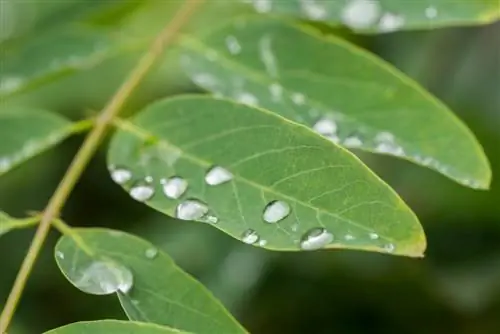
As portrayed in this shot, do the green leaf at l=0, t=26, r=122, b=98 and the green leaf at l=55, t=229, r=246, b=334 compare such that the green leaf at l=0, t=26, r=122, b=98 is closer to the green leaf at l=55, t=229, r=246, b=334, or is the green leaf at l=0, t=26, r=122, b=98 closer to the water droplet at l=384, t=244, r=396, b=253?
the green leaf at l=55, t=229, r=246, b=334

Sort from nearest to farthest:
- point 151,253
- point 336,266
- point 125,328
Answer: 1. point 125,328
2. point 151,253
3. point 336,266

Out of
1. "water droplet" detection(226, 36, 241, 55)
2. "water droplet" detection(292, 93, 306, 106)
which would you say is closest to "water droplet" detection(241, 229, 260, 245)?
"water droplet" detection(292, 93, 306, 106)

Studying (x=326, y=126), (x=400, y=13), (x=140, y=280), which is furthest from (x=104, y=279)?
(x=400, y=13)

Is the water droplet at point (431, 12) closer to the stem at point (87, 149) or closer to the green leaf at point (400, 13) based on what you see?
the green leaf at point (400, 13)

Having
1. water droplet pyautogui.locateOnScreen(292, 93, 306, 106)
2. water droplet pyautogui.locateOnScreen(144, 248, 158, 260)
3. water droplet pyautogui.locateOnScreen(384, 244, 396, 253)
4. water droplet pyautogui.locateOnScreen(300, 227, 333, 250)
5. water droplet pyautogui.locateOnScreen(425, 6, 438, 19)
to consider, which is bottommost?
water droplet pyautogui.locateOnScreen(384, 244, 396, 253)

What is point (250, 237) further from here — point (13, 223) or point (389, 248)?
point (13, 223)

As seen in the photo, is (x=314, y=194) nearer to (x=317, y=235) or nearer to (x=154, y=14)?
(x=317, y=235)

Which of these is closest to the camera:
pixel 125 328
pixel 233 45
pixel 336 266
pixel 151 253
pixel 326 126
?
pixel 125 328
